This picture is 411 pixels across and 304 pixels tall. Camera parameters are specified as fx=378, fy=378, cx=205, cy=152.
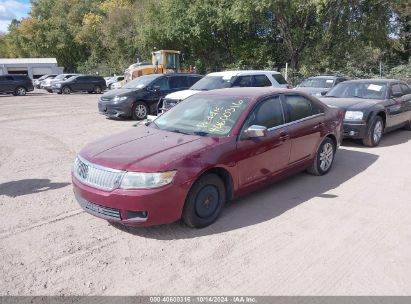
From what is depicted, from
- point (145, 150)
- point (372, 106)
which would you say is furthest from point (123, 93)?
point (145, 150)

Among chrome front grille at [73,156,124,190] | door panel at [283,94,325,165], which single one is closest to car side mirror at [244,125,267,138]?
door panel at [283,94,325,165]

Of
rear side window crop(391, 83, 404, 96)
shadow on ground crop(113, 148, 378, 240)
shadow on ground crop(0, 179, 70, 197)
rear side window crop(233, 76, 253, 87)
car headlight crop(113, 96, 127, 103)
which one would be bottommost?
shadow on ground crop(0, 179, 70, 197)

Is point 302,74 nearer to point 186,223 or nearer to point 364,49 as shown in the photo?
point 364,49

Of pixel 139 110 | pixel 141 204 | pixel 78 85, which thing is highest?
pixel 141 204

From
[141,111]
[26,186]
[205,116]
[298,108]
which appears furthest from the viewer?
[141,111]

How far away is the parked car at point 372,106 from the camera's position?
27.2 feet

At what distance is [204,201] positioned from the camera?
14.4 feet

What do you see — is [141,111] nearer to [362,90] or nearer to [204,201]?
[362,90]

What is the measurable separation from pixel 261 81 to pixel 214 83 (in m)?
1.48

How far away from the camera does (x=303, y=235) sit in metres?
4.23

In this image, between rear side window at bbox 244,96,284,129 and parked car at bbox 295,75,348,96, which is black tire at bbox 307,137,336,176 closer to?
rear side window at bbox 244,96,284,129

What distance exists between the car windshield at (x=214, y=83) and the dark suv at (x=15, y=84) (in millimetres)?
21044

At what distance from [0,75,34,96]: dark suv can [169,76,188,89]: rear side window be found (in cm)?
1862

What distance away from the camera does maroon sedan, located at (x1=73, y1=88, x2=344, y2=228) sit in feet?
13.1
